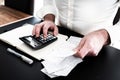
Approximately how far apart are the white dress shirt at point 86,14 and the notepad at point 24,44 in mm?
139

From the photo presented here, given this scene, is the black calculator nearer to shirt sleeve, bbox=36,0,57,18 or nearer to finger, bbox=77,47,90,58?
finger, bbox=77,47,90,58

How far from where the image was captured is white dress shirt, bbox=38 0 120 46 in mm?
888

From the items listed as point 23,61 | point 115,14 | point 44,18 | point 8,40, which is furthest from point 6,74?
point 115,14

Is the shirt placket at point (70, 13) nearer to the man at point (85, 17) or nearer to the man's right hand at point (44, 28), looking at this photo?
the man at point (85, 17)

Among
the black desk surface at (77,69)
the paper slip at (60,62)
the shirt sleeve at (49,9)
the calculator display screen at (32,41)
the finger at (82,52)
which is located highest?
the shirt sleeve at (49,9)

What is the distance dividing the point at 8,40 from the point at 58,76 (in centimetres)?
31

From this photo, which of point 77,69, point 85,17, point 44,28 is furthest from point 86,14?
point 77,69

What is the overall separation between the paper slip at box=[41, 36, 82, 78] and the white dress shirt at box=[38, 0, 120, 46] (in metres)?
0.27

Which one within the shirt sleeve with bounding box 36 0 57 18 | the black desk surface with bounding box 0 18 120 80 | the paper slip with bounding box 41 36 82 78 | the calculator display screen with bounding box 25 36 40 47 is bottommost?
the black desk surface with bounding box 0 18 120 80

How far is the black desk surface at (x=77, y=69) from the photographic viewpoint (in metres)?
0.63

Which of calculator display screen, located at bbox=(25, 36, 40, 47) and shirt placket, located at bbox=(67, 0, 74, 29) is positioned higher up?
shirt placket, located at bbox=(67, 0, 74, 29)

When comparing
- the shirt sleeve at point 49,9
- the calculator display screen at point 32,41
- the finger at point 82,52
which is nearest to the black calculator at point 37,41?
the calculator display screen at point 32,41

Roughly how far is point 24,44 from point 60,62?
192 mm

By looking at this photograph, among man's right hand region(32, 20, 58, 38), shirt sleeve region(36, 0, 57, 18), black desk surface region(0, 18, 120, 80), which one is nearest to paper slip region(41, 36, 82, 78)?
black desk surface region(0, 18, 120, 80)
